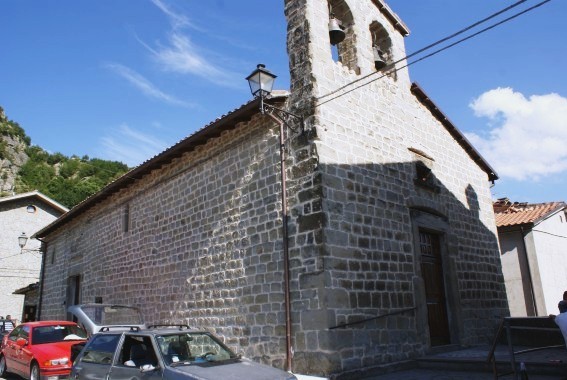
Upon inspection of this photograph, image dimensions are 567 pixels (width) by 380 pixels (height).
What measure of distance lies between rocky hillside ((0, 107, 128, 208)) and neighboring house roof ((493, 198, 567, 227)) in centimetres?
4662

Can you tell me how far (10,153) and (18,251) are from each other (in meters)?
39.3

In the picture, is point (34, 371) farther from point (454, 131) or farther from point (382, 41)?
point (454, 131)

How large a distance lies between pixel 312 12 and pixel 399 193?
154 inches

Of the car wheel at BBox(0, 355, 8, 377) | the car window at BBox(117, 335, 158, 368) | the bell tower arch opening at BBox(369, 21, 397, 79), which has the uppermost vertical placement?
the bell tower arch opening at BBox(369, 21, 397, 79)

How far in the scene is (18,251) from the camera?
89.0 ft

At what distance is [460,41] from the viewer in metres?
5.93

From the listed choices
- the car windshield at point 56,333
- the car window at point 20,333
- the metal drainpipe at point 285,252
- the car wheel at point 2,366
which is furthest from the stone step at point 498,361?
the car wheel at point 2,366

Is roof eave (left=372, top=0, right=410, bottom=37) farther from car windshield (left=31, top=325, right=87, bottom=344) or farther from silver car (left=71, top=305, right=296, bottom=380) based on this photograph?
car windshield (left=31, top=325, right=87, bottom=344)

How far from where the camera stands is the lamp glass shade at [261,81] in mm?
7539

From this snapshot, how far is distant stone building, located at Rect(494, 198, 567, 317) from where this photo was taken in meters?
14.1

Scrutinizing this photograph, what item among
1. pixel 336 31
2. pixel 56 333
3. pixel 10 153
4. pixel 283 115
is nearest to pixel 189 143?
pixel 283 115

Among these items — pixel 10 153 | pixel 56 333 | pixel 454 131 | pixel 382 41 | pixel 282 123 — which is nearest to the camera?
pixel 282 123

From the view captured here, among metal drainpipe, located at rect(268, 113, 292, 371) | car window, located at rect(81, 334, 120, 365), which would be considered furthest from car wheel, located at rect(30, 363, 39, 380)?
metal drainpipe, located at rect(268, 113, 292, 371)

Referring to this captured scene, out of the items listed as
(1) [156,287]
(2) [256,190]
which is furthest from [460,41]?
(1) [156,287]
